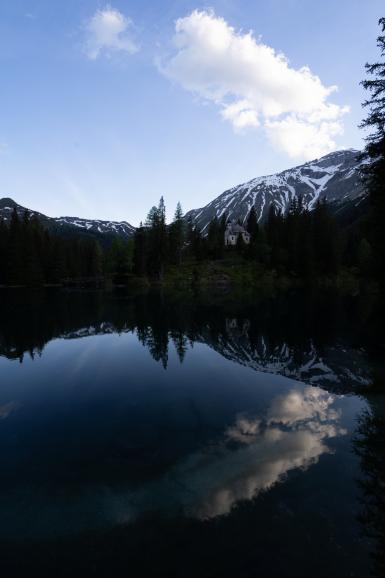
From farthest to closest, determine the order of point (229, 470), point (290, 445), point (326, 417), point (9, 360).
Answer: point (9, 360) → point (326, 417) → point (290, 445) → point (229, 470)

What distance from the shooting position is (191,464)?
9727 mm

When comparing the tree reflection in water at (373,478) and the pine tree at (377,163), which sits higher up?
the pine tree at (377,163)

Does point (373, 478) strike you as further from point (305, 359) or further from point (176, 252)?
point (176, 252)

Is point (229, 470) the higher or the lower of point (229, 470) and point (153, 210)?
the lower

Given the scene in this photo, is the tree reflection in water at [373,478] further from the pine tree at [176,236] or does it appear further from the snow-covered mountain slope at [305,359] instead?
the pine tree at [176,236]

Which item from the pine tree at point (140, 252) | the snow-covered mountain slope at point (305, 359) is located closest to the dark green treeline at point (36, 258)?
the pine tree at point (140, 252)

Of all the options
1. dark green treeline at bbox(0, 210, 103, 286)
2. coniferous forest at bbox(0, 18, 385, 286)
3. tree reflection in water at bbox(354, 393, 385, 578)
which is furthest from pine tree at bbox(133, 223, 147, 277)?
tree reflection in water at bbox(354, 393, 385, 578)

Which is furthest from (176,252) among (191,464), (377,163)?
(191,464)

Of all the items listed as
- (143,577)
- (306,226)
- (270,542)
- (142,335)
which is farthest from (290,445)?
(306,226)

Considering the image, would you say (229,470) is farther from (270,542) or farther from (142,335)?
(142,335)

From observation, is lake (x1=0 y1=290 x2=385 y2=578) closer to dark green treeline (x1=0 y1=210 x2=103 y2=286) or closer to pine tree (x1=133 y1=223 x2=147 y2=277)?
pine tree (x1=133 y1=223 x2=147 y2=277)

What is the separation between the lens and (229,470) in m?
9.47

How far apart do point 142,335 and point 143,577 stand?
A: 23.8 m

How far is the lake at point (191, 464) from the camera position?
21.5 ft
